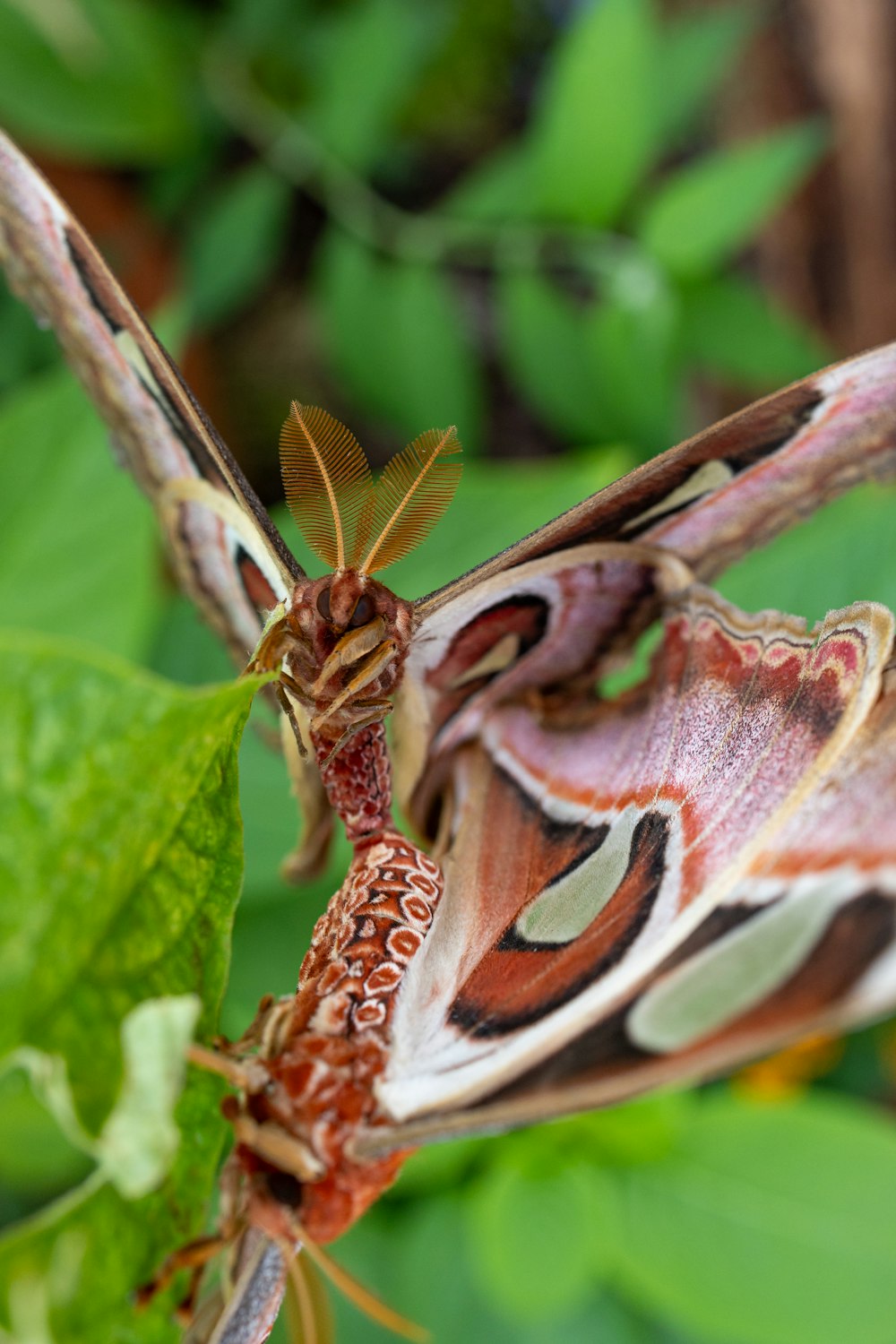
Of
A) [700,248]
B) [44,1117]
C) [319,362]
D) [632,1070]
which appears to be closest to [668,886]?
[632,1070]

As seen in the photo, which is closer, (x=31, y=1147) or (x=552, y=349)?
(x=31, y=1147)

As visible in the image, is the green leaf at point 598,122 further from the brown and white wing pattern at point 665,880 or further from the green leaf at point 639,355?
the brown and white wing pattern at point 665,880

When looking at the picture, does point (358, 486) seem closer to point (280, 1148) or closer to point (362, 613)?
point (362, 613)

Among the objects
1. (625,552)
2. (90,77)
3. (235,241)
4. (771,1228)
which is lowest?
(771,1228)

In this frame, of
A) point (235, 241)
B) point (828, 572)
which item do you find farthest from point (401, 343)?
point (828, 572)

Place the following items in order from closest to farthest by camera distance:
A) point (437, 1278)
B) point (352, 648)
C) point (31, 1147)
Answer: point (352, 648) → point (31, 1147) → point (437, 1278)

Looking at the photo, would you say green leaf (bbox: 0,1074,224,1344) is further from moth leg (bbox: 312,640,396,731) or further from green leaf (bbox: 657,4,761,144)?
green leaf (bbox: 657,4,761,144)
